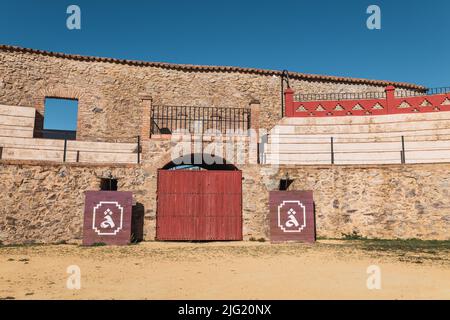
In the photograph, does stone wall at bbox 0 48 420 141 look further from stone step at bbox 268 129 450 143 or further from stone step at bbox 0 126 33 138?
stone step at bbox 268 129 450 143

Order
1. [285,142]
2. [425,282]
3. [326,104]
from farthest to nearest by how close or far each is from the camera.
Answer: [326,104] < [285,142] < [425,282]

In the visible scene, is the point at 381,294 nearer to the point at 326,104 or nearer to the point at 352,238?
the point at 352,238

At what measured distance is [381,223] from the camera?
12055 millimetres

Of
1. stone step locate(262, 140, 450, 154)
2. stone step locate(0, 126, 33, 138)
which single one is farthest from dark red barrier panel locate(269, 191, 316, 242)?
stone step locate(0, 126, 33, 138)

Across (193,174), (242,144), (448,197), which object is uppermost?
(242,144)

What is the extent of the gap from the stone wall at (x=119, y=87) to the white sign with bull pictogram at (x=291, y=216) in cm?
586

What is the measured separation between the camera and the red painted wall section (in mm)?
16344

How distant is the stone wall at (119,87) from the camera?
16.6 meters

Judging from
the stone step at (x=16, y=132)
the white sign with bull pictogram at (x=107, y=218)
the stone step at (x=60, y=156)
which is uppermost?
the stone step at (x=16, y=132)

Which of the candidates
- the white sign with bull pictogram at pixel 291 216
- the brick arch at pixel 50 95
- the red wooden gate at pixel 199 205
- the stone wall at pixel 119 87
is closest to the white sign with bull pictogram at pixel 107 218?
the red wooden gate at pixel 199 205

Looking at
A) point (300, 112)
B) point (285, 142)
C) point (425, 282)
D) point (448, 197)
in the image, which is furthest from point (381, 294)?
point (300, 112)

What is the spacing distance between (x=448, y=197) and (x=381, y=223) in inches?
91.5

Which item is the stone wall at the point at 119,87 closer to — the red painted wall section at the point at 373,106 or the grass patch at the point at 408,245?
the red painted wall section at the point at 373,106

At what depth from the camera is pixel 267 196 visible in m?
12.5
